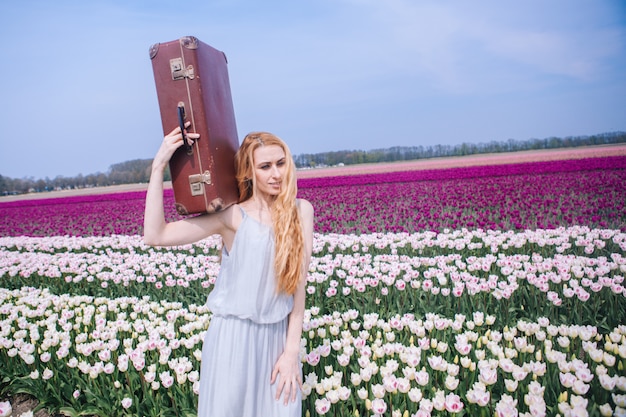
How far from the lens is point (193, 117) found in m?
1.85

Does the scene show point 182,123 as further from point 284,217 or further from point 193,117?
point 284,217

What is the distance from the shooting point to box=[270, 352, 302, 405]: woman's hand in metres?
2.09

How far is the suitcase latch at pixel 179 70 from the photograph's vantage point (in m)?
1.82

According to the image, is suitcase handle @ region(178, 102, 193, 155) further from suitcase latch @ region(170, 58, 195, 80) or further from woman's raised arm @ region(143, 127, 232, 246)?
suitcase latch @ region(170, 58, 195, 80)

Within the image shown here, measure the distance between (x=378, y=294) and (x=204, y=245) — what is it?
4.00m

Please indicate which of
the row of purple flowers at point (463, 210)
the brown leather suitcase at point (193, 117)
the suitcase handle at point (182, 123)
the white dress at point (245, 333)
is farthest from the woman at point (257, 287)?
the row of purple flowers at point (463, 210)

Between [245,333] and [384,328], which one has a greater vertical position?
[245,333]

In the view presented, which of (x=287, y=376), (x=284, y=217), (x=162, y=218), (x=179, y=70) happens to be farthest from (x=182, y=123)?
(x=287, y=376)

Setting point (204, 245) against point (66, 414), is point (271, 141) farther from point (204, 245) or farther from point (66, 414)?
point (204, 245)

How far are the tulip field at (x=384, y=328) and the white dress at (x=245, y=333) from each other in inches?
18.0

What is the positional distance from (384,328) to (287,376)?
4.21ft

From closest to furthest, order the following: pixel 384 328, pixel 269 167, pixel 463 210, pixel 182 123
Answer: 1. pixel 182 123
2. pixel 269 167
3. pixel 384 328
4. pixel 463 210

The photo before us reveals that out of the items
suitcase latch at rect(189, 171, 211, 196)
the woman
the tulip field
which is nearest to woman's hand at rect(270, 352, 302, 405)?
the woman

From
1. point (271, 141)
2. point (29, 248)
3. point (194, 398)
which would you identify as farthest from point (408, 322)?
point (29, 248)
